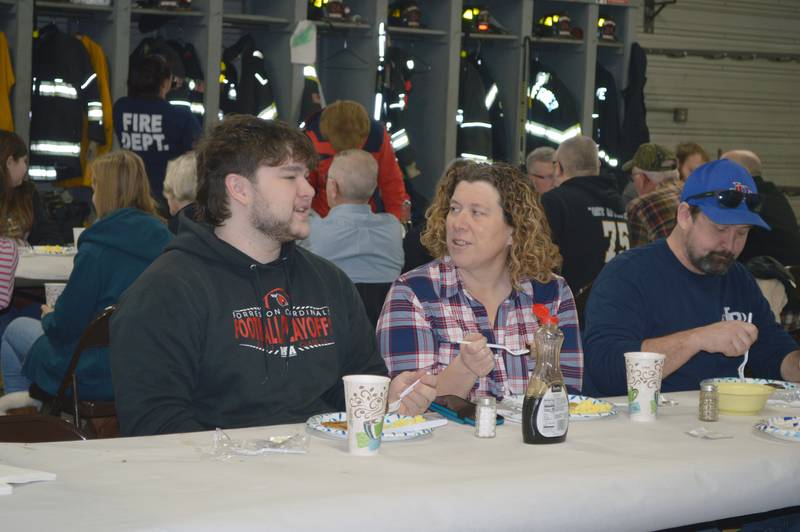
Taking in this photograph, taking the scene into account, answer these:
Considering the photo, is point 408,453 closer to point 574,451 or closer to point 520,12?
point 574,451

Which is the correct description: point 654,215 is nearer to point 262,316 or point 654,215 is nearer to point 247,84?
point 262,316

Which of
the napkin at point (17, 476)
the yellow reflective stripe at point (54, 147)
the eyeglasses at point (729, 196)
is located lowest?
the napkin at point (17, 476)

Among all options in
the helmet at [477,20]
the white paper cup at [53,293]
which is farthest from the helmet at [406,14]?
the white paper cup at [53,293]

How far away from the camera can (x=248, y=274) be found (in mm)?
2611

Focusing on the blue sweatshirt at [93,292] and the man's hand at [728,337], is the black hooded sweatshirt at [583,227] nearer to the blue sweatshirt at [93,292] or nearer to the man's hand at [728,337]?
the blue sweatshirt at [93,292]

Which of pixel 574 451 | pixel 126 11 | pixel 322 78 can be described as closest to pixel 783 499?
pixel 574 451

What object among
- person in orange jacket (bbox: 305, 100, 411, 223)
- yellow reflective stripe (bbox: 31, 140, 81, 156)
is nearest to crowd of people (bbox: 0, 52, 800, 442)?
person in orange jacket (bbox: 305, 100, 411, 223)

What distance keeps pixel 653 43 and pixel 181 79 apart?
4.83m

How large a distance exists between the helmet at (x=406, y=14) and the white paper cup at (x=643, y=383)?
22.1ft

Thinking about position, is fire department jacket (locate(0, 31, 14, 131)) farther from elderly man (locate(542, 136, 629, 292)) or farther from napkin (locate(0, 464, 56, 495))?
napkin (locate(0, 464, 56, 495))

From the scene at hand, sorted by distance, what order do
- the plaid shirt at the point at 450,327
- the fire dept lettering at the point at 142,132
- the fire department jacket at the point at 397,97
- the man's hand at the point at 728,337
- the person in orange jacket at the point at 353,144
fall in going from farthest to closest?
the fire department jacket at the point at 397,97 < the fire dept lettering at the point at 142,132 < the person in orange jacket at the point at 353,144 < the plaid shirt at the point at 450,327 < the man's hand at the point at 728,337

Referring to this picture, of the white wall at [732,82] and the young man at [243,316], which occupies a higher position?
the white wall at [732,82]

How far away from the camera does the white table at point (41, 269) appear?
16.4 feet

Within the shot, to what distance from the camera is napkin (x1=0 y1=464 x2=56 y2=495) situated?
1731mm
